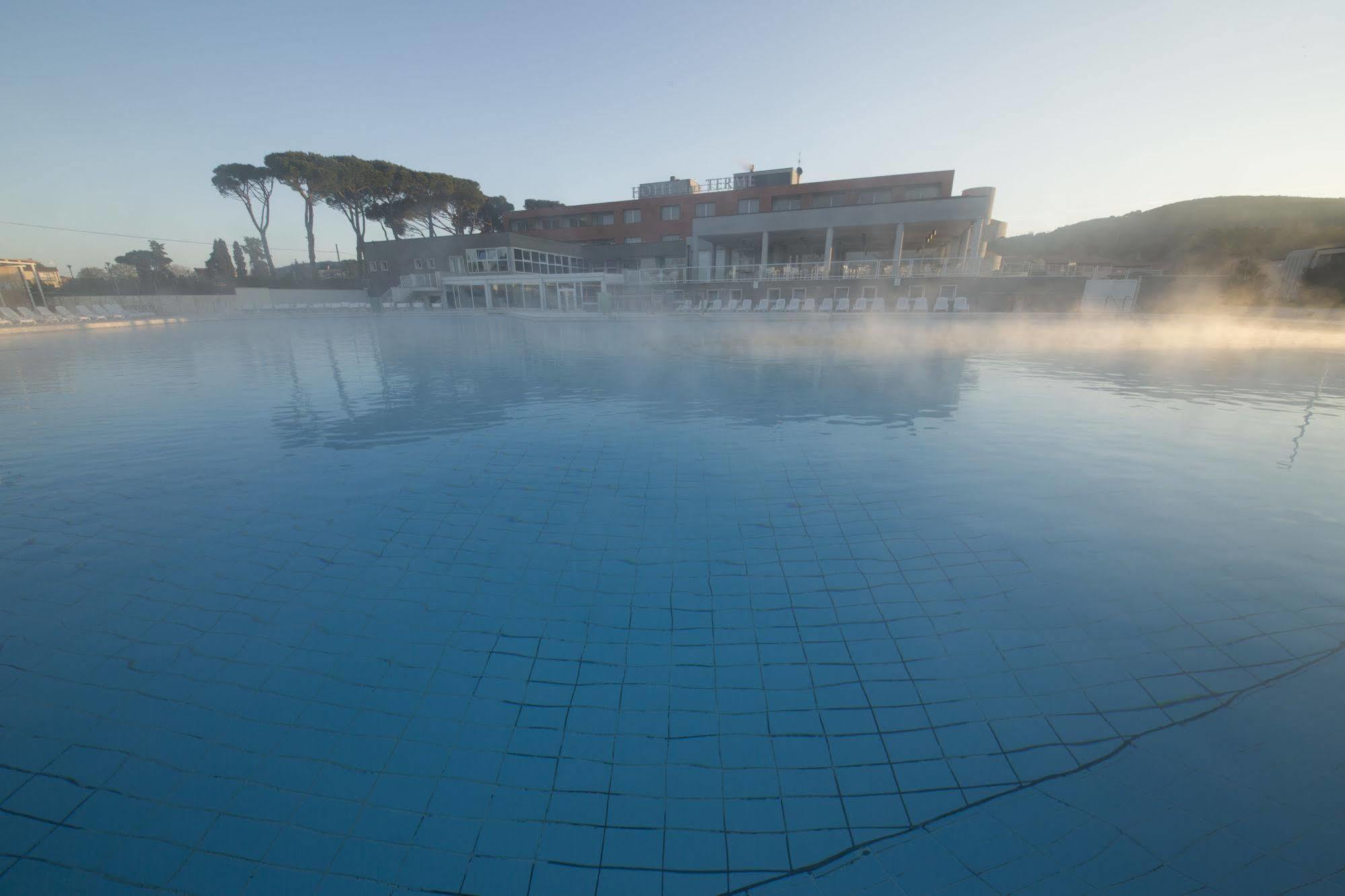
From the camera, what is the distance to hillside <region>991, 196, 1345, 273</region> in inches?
1951

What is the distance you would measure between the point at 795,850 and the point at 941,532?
2814mm

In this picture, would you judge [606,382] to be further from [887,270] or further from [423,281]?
[423,281]

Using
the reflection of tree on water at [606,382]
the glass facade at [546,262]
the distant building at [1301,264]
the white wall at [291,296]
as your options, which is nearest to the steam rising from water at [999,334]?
the reflection of tree on water at [606,382]

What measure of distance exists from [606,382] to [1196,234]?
289 ft

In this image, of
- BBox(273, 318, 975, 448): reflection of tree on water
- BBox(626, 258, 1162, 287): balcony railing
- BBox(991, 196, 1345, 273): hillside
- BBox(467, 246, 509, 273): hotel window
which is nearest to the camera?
BBox(273, 318, 975, 448): reflection of tree on water

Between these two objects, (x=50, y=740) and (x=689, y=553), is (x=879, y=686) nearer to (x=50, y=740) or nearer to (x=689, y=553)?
(x=689, y=553)

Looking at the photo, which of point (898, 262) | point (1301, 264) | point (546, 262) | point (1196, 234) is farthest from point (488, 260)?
point (1196, 234)

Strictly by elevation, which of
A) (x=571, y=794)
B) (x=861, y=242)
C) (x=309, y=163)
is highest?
(x=309, y=163)

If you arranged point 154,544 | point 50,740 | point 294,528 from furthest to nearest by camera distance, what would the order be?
point 294,528, point 154,544, point 50,740

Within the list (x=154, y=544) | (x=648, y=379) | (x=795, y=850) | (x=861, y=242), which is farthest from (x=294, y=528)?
(x=861, y=242)

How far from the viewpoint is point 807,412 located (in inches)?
298

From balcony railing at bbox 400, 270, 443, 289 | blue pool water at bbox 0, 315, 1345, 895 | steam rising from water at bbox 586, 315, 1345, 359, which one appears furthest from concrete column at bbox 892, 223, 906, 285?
balcony railing at bbox 400, 270, 443, 289

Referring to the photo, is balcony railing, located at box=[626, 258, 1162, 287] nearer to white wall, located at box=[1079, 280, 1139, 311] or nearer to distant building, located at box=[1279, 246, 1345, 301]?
white wall, located at box=[1079, 280, 1139, 311]

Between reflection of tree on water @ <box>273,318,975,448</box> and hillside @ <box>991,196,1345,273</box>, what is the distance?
51324mm
